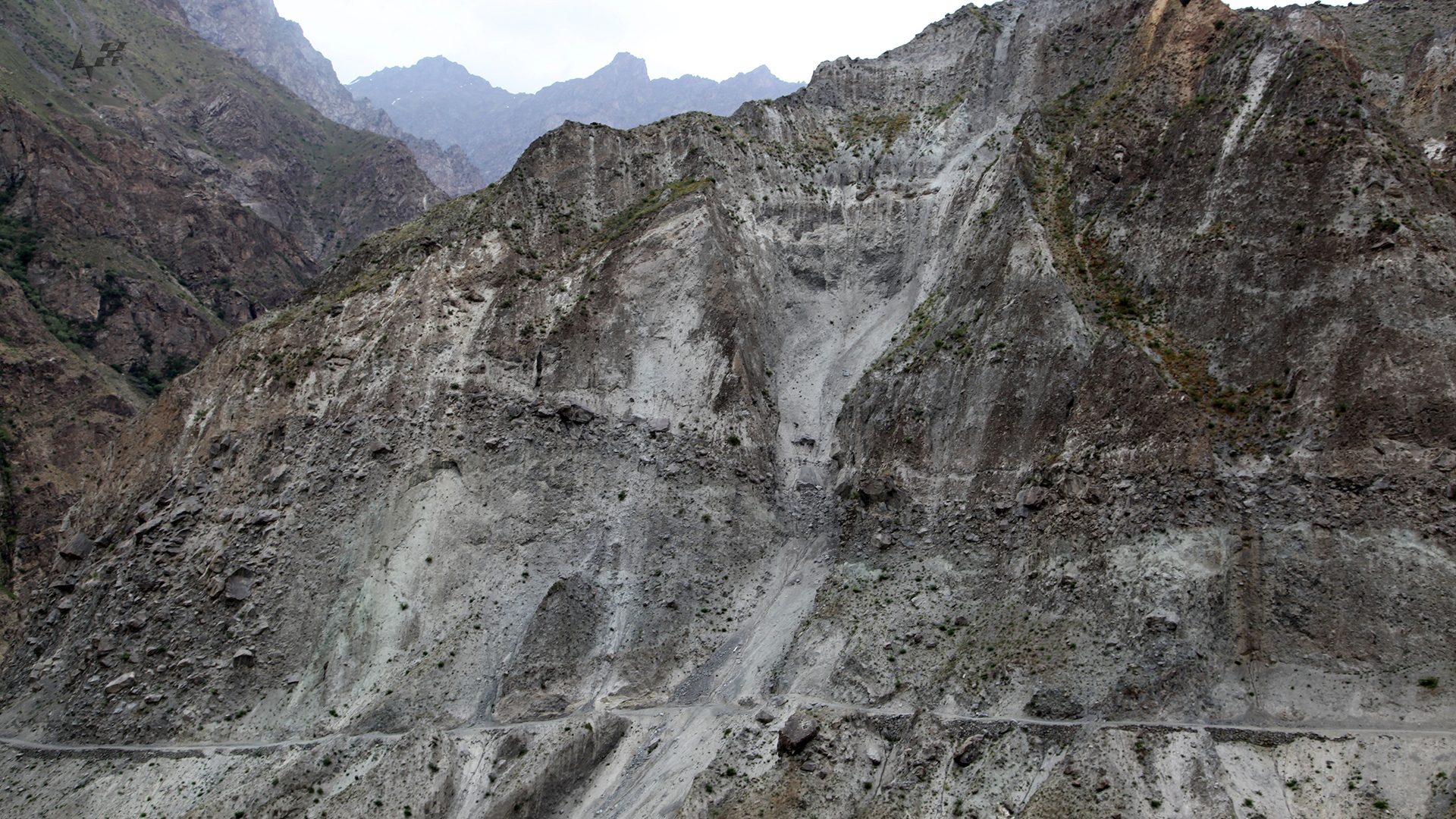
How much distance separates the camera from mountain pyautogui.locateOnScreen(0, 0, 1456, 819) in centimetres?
2414

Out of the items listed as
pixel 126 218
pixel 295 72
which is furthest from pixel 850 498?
pixel 295 72

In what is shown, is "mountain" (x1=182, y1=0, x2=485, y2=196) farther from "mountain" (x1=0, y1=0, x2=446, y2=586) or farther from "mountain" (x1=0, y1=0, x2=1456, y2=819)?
"mountain" (x1=0, y1=0, x2=1456, y2=819)

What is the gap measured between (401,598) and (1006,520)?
79.1ft

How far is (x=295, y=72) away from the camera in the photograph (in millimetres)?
184375

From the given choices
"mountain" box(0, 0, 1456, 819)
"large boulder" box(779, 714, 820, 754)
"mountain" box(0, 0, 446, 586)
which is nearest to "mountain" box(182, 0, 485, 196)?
"mountain" box(0, 0, 446, 586)

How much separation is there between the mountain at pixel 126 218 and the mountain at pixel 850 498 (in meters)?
15.4

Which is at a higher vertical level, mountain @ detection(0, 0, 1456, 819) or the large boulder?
mountain @ detection(0, 0, 1456, 819)

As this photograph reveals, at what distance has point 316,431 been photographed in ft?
121

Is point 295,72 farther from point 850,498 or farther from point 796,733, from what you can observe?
Answer: point 796,733

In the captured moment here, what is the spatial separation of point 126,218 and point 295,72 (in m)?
134

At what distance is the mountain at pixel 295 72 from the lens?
166 metres

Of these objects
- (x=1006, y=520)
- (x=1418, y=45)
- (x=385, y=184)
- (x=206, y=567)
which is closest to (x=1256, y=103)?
(x=1418, y=45)

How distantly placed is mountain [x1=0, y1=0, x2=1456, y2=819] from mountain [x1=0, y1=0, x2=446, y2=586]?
50.7ft

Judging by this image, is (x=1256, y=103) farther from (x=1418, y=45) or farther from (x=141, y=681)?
(x=141, y=681)
